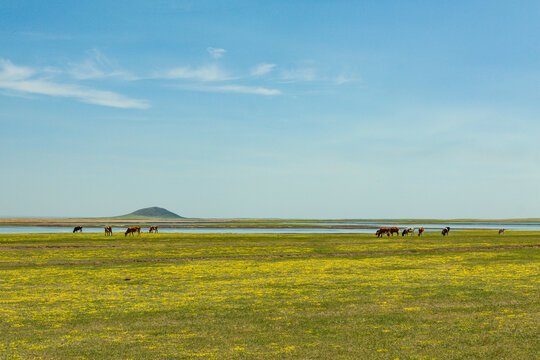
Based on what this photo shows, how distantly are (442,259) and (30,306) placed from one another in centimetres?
3255

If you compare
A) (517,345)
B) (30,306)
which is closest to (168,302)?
(30,306)

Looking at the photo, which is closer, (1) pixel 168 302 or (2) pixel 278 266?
(1) pixel 168 302

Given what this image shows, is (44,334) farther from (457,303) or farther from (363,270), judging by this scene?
(363,270)

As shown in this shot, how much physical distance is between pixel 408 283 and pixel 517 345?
11.7 metres

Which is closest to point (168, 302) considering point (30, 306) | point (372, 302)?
point (30, 306)

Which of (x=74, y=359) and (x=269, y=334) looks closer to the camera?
(x=74, y=359)

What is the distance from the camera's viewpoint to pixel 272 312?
17.0m

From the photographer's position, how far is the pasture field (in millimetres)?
12188

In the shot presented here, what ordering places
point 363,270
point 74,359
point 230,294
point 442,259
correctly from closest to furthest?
point 74,359 → point 230,294 → point 363,270 → point 442,259

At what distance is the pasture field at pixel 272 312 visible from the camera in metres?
12.2

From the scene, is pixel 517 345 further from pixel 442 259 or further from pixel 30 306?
pixel 442 259

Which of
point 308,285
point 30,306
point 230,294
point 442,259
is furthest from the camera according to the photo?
point 442,259

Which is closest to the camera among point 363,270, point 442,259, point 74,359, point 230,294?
point 74,359

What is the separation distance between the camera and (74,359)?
37.3 feet
